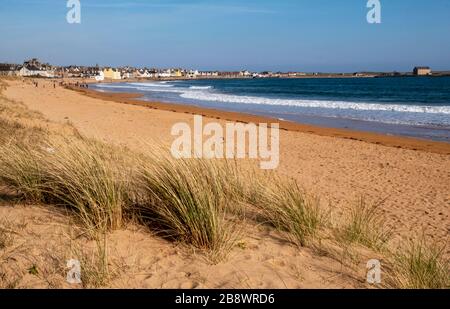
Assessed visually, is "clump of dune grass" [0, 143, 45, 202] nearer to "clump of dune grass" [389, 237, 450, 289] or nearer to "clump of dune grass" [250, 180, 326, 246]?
"clump of dune grass" [250, 180, 326, 246]

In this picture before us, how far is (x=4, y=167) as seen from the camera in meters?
5.05

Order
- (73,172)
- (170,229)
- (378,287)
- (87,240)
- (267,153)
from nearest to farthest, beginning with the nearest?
1. (378,287)
2. (87,240)
3. (170,229)
4. (73,172)
5. (267,153)

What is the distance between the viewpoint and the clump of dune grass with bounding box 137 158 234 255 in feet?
12.3

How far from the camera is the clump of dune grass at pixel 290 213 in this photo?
13.9 feet

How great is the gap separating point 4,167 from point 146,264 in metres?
2.63

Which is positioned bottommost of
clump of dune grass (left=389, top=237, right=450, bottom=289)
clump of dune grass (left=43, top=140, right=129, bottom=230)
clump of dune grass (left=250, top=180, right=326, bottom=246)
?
clump of dune grass (left=389, top=237, right=450, bottom=289)

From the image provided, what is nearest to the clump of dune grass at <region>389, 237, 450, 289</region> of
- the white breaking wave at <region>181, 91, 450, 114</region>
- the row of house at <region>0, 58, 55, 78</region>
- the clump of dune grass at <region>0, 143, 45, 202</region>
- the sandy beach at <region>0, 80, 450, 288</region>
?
the sandy beach at <region>0, 80, 450, 288</region>

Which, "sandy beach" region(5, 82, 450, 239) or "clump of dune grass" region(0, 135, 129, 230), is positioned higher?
"clump of dune grass" region(0, 135, 129, 230)

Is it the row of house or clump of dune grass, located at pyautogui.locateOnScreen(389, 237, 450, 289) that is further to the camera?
the row of house

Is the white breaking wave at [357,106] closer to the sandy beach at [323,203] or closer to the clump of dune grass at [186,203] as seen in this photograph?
the sandy beach at [323,203]

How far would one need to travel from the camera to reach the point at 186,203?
12.9 feet

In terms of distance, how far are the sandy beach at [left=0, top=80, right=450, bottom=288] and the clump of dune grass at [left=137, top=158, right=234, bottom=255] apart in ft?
0.58
